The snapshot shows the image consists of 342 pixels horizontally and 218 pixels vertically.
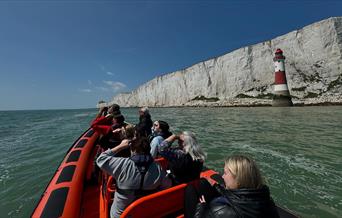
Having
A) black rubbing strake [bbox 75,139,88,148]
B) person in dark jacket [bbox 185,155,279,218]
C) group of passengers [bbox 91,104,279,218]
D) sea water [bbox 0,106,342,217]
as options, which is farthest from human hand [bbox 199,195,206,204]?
black rubbing strake [bbox 75,139,88,148]

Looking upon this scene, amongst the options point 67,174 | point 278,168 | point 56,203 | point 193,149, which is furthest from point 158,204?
point 278,168

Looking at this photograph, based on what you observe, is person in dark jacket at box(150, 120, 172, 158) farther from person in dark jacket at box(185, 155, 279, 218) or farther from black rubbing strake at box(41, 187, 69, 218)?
person in dark jacket at box(185, 155, 279, 218)

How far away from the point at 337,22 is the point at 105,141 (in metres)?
54.5

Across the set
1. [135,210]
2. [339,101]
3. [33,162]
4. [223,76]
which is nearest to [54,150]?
[33,162]

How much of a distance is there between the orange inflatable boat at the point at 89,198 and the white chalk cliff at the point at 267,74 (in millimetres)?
42877

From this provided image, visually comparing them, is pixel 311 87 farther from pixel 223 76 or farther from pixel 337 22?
pixel 223 76

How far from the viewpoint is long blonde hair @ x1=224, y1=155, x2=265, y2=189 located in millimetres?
1636

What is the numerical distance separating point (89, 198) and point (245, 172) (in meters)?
3.85

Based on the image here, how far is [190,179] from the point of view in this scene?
9.59 feet

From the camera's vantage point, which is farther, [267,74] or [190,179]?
[267,74]

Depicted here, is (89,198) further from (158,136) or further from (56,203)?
(158,136)

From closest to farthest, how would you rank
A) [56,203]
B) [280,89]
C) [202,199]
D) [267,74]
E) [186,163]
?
[202,199], [186,163], [56,203], [280,89], [267,74]

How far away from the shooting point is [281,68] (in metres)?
40.8

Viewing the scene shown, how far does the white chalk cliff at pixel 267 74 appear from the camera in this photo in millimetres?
40031
